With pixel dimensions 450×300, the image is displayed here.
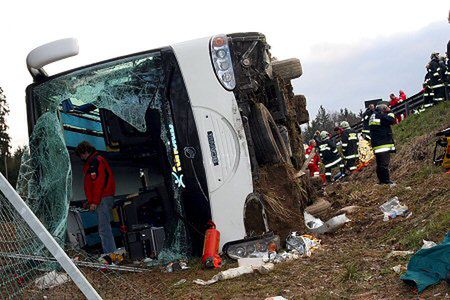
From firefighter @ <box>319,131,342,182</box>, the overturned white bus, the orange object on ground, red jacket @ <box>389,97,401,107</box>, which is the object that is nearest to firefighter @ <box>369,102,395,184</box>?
the overturned white bus

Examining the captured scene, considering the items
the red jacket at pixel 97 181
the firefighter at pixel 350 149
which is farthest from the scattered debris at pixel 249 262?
the firefighter at pixel 350 149

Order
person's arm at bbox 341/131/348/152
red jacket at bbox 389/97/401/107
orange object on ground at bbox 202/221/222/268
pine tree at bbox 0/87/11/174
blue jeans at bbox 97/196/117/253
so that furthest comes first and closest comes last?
1. pine tree at bbox 0/87/11/174
2. red jacket at bbox 389/97/401/107
3. person's arm at bbox 341/131/348/152
4. blue jeans at bbox 97/196/117/253
5. orange object on ground at bbox 202/221/222/268

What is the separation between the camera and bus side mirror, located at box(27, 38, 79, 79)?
217 inches

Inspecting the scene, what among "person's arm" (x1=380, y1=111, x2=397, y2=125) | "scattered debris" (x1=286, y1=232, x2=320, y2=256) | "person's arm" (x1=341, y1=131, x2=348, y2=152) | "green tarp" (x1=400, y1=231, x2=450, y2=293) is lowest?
"person's arm" (x1=341, y1=131, x2=348, y2=152)

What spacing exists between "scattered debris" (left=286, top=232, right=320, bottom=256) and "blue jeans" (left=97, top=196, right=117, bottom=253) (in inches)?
91.6

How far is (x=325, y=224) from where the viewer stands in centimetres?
680

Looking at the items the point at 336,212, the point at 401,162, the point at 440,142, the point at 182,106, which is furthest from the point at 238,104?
the point at 401,162

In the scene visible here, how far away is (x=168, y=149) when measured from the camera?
610 cm

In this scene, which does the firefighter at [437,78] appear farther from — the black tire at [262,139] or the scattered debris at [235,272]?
the scattered debris at [235,272]

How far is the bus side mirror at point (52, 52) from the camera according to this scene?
18.0 feet

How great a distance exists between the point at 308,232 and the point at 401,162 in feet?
22.7

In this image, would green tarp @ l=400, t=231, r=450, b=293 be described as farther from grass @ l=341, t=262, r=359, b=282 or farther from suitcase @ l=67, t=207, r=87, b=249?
suitcase @ l=67, t=207, r=87, b=249

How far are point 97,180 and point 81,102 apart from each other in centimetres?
126

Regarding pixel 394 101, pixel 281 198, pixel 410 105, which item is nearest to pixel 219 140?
pixel 281 198
